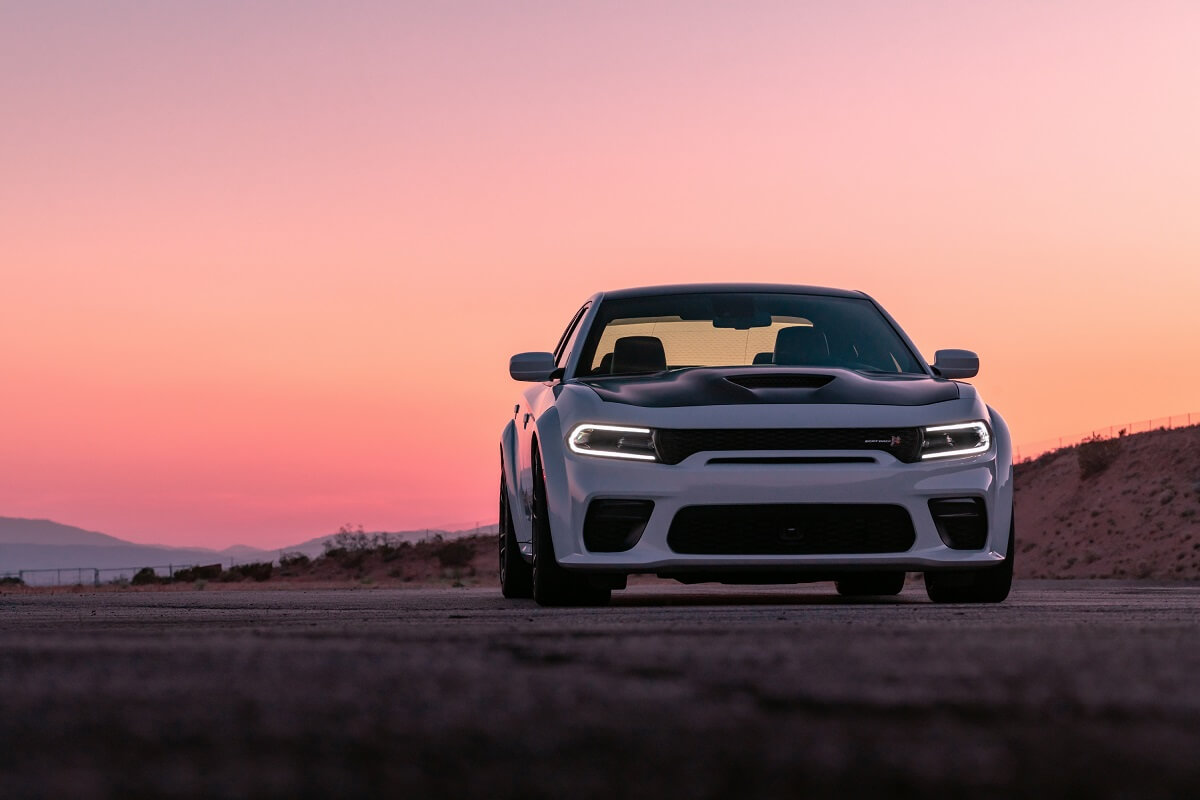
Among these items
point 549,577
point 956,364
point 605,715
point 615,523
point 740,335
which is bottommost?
point 605,715

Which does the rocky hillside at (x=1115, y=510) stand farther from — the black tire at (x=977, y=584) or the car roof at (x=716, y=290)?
the black tire at (x=977, y=584)

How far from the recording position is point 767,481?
719 cm

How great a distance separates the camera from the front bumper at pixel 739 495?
7199mm

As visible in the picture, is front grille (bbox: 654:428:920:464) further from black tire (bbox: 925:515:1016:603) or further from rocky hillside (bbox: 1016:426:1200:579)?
rocky hillside (bbox: 1016:426:1200:579)

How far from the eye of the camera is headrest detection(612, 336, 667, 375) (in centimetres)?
866

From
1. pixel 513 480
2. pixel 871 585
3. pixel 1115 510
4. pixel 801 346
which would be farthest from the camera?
pixel 1115 510

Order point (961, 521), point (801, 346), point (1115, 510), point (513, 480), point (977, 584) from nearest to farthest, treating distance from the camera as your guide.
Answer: point (961, 521), point (977, 584), point (801, 346), point (513, 480), point (1115, 510)

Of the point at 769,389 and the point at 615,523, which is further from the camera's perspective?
the point at 769,389

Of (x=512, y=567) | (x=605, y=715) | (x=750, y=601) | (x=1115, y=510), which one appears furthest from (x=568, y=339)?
(x=1115, y=510)

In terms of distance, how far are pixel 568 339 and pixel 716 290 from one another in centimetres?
117

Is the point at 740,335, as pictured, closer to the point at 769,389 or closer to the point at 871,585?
the point at 769,389

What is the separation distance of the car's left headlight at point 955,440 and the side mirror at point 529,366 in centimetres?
229

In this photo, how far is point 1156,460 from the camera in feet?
227

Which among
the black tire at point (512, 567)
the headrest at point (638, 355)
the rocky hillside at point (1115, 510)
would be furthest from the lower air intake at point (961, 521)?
the rocky hillside at point (1115, 510)
